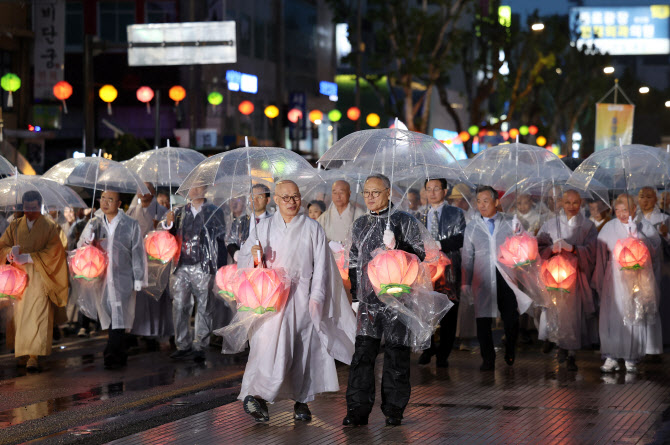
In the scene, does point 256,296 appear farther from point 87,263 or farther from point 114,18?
point 114,18

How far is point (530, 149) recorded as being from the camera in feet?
37.6

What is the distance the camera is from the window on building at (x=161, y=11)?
34375 millimetres

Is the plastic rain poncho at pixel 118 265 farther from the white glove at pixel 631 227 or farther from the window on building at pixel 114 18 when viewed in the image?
the window on building at pixel 114 18

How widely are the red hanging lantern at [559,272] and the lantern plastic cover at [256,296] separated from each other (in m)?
4.33

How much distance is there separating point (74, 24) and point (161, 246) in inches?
1019

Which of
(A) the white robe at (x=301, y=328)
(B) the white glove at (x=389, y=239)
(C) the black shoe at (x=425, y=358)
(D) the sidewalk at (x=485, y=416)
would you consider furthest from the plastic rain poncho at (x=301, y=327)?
(C) the black shoe at (x=425, y=358)

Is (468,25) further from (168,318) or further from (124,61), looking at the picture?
(168,318)

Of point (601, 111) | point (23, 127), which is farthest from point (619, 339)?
point (23, 127)

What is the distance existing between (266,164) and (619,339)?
4234mm

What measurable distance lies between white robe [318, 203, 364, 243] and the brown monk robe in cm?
309

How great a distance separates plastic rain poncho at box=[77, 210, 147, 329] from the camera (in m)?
11.3

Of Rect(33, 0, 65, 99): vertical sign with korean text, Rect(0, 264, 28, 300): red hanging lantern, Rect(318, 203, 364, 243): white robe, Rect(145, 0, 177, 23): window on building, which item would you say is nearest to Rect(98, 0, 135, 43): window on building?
Rect(145, 0, 177, 23): window on building

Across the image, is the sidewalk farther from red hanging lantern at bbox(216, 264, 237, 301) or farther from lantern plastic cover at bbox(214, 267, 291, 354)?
red hanging lantern at bbox(216, 264, 237, 301)

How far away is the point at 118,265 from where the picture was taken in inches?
448
